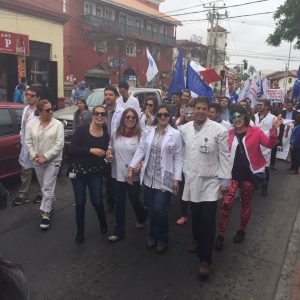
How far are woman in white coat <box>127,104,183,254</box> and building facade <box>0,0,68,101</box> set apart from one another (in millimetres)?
13330

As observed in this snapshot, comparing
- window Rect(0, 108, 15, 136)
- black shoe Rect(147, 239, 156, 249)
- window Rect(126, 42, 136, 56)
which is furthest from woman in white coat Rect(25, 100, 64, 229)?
window Rect(126, 42, 136, 56)

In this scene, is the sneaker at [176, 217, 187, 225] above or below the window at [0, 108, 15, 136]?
below

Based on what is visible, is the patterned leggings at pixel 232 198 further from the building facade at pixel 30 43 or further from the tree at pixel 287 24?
the tree at pixel 287 24

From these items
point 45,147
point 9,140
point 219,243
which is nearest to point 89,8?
point 9,140

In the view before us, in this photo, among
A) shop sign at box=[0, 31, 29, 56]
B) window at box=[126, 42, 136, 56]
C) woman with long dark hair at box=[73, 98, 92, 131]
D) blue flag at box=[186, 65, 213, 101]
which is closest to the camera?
woman with long dark hair at box=[73, 98, 92, 131]

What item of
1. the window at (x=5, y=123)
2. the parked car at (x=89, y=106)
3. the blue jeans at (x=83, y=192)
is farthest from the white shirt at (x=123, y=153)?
the parked car at (x=89, y=106)

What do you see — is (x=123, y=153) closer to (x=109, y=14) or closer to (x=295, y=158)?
(x=295, y=158)

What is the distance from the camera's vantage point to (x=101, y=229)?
16.3 ft

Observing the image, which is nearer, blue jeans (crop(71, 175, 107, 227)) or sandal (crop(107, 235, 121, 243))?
blue jeans (crop(71, 175, 107, 227))

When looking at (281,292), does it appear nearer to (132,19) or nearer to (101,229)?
(101,229)

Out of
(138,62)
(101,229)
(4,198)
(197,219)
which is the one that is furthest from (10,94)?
(138,62)

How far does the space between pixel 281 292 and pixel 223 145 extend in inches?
62.9

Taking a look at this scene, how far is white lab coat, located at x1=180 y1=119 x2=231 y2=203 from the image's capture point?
3.88 metres

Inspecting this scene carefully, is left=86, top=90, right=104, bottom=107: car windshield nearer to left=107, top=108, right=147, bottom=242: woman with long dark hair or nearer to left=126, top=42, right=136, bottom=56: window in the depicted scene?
left=107, top=108, right=147, bottom=242: woman with long dark hair
